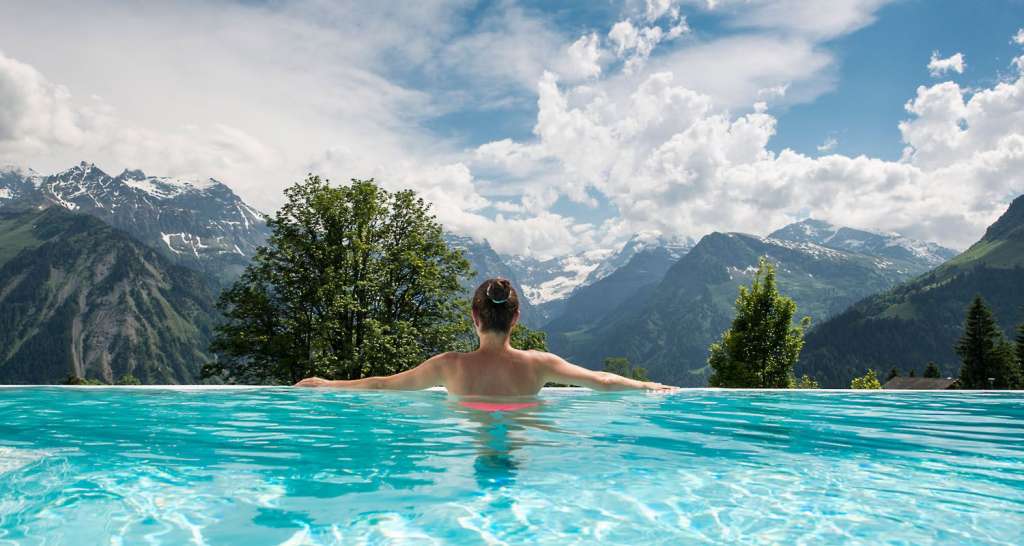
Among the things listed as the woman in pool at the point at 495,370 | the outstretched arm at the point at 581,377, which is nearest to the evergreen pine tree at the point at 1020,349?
the outstretched arm at the point at 581,377

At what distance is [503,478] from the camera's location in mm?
4758

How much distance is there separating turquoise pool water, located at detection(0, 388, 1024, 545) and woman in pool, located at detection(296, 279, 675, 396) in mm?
457

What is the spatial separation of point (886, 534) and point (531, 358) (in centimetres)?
391

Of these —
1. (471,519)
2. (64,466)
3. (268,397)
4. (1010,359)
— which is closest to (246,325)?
(268,397)

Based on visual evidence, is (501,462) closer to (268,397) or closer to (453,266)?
(268,397)

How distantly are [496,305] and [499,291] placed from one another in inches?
6.1

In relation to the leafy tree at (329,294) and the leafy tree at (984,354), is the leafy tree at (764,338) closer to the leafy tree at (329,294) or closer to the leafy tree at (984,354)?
the leafy tree at (329,294)

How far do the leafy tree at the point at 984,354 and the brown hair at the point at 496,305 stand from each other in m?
93.9

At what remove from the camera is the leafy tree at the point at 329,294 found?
89.9ft

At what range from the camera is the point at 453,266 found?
104 ft

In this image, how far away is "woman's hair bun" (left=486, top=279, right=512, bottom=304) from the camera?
6242 millimetres

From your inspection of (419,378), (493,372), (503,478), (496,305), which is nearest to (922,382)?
(493,372)

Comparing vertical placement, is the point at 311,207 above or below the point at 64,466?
above

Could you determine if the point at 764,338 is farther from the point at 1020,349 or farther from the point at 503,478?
the point at 1020,349
